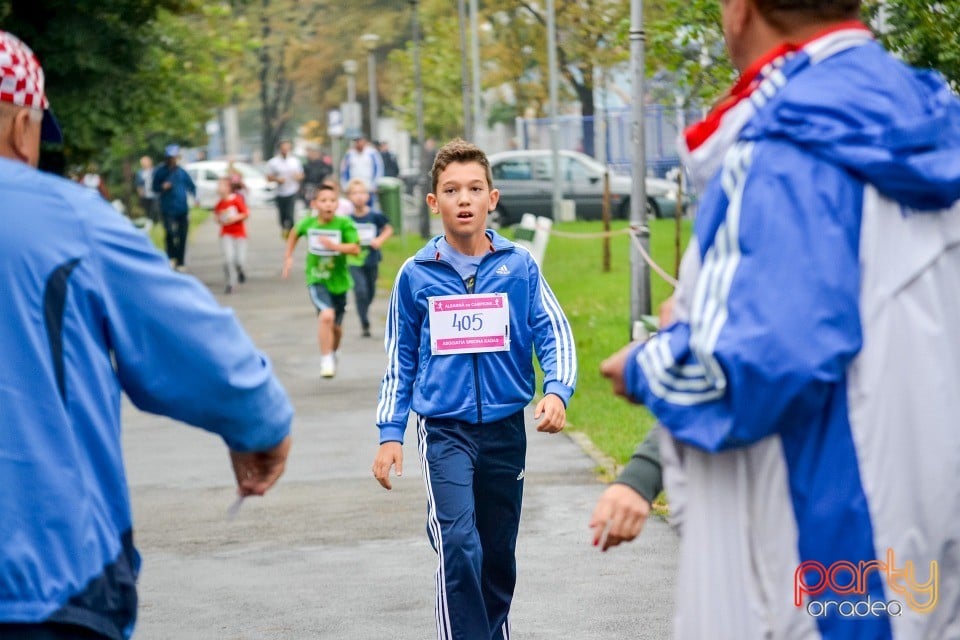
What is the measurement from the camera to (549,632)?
7.04 m

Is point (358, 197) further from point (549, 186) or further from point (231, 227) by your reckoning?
point (549, 186)

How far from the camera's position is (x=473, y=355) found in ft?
19.5

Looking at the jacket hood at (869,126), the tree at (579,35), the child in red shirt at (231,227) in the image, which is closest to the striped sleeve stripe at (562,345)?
the jacket hood at (869,126)

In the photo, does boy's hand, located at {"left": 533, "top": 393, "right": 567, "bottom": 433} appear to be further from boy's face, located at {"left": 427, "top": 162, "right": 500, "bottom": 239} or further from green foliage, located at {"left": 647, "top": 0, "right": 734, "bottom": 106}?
green foliage, located at {"left": 647, "top": 0, "right": 734, "bottom": 106}

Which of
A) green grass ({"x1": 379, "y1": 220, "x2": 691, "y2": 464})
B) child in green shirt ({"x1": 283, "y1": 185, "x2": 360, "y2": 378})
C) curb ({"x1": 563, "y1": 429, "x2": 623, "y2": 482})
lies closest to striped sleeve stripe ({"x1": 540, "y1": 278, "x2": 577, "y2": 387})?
curb ({"x1": 563, "y1": 429, "x2": 623, "y2": 482})

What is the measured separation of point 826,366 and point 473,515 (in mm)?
3081

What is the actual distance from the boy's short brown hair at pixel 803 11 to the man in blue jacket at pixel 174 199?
1115 inches

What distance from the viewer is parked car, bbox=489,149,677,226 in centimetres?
3959

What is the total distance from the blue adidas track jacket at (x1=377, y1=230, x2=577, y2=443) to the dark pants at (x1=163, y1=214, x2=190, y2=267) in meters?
25.6

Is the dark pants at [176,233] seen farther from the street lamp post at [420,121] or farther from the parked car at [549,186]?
the parked car at [549,186]

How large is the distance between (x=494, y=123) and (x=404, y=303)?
66.9 m

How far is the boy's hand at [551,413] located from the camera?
19.6 feet

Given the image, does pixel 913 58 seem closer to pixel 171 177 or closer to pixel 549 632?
pixel 549 632

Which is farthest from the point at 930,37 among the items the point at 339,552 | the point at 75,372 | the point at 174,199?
the point at 174,199
